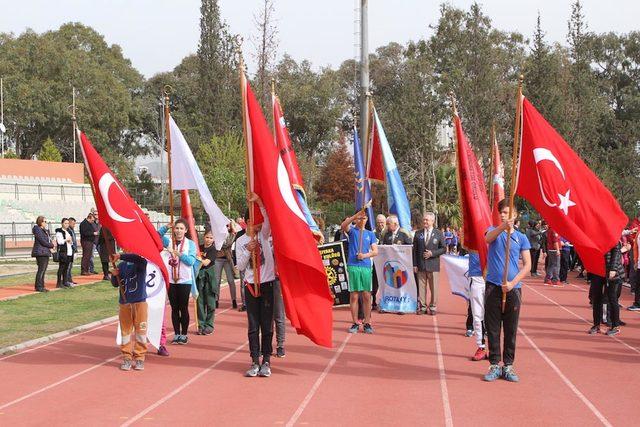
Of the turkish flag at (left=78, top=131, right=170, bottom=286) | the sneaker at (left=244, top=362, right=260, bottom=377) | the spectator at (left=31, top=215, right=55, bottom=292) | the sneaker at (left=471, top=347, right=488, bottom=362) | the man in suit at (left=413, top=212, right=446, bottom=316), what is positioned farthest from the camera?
the spectator at (left=31, top=215, right=55, bottom=292)

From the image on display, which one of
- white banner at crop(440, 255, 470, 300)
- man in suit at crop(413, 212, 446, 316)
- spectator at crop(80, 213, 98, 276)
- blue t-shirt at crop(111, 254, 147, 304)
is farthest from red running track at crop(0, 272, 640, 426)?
spectator at crop(80, 213, 98, 276)

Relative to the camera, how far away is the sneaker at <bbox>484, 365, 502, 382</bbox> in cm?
884

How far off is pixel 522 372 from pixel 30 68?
215 feet

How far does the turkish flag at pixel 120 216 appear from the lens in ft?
32.3

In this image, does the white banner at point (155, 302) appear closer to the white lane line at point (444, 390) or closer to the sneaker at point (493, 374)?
the white lane line at point (444, 390)

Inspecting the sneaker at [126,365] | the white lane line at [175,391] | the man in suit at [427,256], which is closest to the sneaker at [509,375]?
the white lane line at [175,391]

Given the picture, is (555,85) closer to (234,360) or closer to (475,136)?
(475,136)

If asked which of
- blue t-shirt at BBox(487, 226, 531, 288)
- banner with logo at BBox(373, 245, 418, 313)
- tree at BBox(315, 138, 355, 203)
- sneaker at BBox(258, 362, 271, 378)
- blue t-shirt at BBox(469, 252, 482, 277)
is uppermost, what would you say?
tree at BBox(315, 138, 355, 203)

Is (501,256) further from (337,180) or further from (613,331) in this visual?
(337,180)

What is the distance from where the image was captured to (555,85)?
5169 cm

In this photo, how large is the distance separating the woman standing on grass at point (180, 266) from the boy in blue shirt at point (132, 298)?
3.42 feet

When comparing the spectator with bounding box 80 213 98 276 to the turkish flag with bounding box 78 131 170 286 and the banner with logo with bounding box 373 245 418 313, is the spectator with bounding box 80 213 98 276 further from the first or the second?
the turkish flag with bounding box 78 131 170 286

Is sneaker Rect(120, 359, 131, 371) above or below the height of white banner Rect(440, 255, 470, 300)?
below

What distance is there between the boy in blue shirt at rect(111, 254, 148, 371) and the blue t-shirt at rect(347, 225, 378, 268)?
362 centimetres
